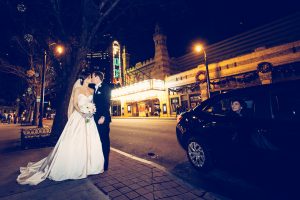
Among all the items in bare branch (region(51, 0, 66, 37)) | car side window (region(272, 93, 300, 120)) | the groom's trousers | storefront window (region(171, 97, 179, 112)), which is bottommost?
the groom's trousers

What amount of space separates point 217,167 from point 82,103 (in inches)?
128

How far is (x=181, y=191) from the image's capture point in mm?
3279

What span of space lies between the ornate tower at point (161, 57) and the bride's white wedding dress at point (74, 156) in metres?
28.0

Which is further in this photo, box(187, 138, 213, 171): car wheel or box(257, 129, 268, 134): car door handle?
box(187, 138, 213, 171): car wheel

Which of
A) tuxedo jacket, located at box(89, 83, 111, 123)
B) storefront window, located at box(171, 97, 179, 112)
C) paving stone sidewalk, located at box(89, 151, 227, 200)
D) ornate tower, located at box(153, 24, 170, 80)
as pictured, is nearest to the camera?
paving stone sidewalk, located at box(89, 151, 227, 200)

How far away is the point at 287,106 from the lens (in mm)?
3125

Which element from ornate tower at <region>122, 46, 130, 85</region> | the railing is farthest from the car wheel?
ornate tower at <region>122, 46, 130, 85</region>

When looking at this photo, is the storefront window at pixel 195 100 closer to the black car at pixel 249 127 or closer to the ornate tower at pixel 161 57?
the ornate tower at pixel 161 57

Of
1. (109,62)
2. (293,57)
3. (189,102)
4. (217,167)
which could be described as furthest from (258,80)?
(109,62)

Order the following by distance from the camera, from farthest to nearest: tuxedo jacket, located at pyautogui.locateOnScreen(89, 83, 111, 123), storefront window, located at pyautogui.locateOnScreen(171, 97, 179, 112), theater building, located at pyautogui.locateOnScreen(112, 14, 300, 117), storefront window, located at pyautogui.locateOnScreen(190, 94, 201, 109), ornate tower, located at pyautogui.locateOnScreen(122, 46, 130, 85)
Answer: ornate tower, located at pyautogui.locateOnScreen(122, 46, 130, 85) → storefront window, located at pyautogui.locateOnScreen(171, 97, 179, 112) → storefront window, located at pyautogui.locateOnScreen(190, 94, 201, 109) → theater building, located at pyautogui.locateOnScreen(112, 14, 300, 117) → tuxedo jacket, located at pyautogui.locateOnScreen(89, 83, 111, 123)

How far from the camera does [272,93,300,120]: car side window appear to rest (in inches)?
118

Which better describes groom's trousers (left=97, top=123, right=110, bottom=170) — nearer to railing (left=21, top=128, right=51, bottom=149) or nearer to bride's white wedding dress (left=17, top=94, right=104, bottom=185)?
bride's white wedding dress (left=17, top=94, right=104, bottom=185)

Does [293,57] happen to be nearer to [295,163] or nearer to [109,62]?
[295,163]

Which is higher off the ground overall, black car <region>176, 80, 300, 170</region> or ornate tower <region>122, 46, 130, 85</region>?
ornate tower <region>122, 46, 130, 85</region>
